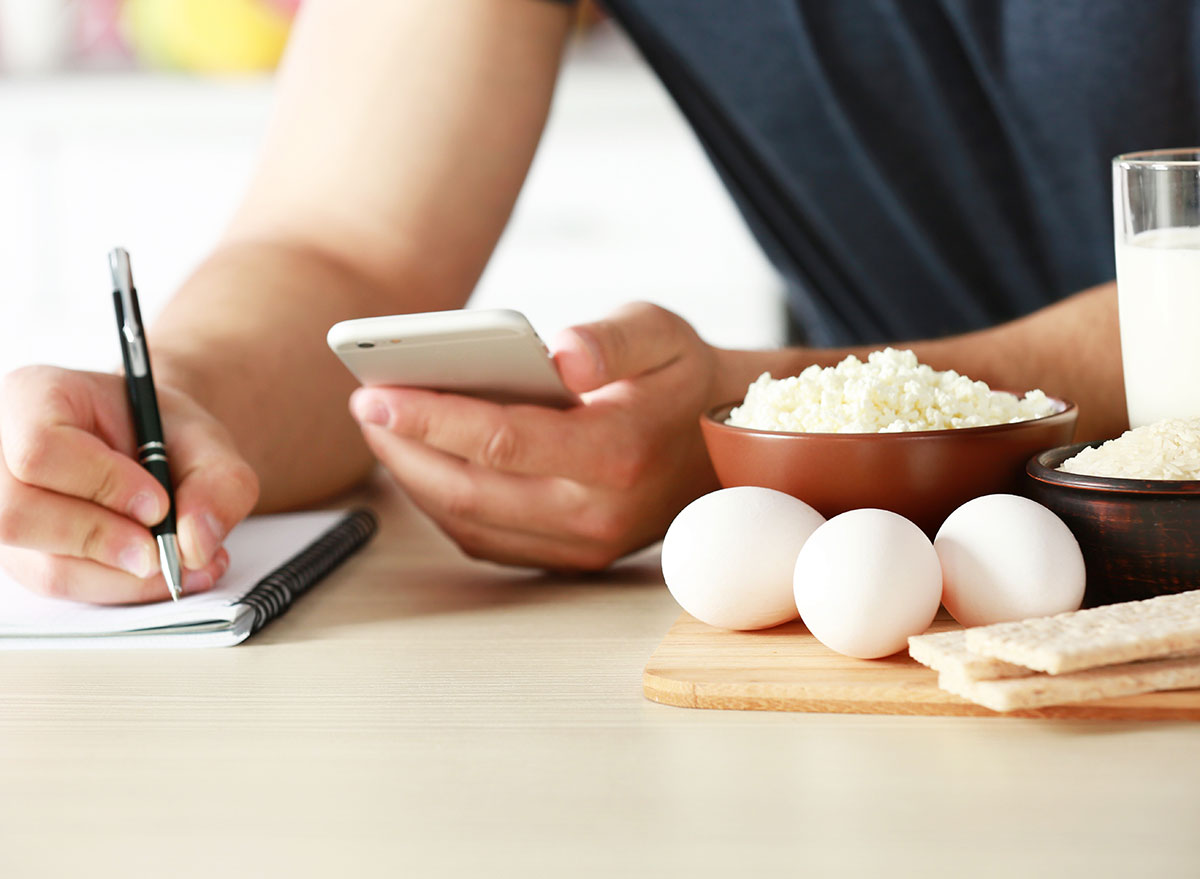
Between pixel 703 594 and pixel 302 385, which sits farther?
pixel 302 385

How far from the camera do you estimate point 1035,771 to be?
46 cm

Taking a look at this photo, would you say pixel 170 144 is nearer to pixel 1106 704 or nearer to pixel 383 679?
pixel 383 679

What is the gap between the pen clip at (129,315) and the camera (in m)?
0.77

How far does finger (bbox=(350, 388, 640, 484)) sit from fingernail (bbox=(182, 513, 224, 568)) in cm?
11

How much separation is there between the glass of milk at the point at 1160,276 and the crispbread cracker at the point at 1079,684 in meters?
0.24

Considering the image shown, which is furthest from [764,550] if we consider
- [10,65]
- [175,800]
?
[10,65]

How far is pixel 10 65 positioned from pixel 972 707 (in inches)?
115

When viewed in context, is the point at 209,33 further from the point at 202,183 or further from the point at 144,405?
the point at 144,405

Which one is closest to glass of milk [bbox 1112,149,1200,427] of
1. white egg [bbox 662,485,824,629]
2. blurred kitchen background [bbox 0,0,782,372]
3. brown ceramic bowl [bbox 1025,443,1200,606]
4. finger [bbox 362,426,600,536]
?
brown ceramic bowl [bbox 1025,443,1200,606]

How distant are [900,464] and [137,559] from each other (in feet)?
1.43

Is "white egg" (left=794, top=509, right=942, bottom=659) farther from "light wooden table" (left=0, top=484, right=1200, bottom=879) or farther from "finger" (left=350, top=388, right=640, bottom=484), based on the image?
"finger" (left=350, top=388, right=640, bottom=484)

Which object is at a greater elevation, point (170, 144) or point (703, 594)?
point (170, 144)

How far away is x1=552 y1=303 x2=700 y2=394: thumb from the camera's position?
0.74 meters

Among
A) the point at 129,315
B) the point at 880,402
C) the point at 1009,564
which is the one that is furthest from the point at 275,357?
the point at 1009,564
